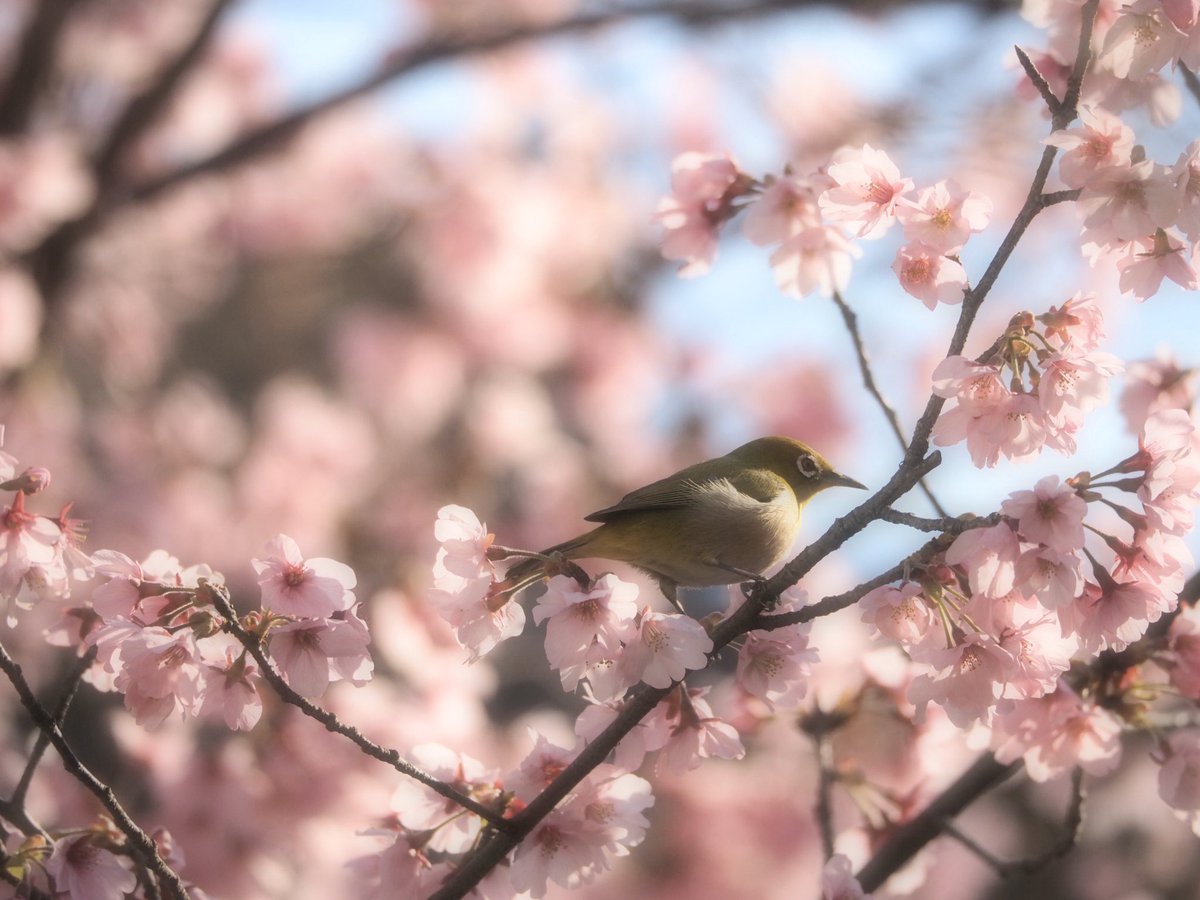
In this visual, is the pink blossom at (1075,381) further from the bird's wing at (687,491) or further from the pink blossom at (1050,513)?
the bird's wing at (687,491)

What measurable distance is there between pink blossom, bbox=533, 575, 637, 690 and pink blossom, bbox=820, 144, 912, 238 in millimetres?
733

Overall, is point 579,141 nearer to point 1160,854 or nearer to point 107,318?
point 107,318

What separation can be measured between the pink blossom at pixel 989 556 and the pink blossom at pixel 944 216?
1.60 feet

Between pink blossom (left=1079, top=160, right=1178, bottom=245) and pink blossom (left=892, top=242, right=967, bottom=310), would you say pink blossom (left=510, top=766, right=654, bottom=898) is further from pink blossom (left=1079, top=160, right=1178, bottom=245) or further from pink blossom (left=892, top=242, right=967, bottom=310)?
pink blossom (left=1079, top=160, right=1178, bottom=245)

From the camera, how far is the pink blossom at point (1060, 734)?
206 cm

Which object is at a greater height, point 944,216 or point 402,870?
point 944,216

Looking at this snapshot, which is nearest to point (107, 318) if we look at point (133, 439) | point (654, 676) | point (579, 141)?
point (133, 439)

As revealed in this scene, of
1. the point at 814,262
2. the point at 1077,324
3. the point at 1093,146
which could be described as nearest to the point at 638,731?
the point at 1077,324

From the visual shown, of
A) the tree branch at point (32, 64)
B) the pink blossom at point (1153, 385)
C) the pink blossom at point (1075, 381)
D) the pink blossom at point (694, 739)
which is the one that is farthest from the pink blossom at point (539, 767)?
the tree branch at point (32, 64)

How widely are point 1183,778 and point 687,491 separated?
44.3 inches

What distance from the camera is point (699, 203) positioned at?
2.52 m

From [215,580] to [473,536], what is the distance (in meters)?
0.40

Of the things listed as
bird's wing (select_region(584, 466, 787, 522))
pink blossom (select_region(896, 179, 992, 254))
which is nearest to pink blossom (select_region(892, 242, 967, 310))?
pink blossom (select_region(896, 179, 992, 254))

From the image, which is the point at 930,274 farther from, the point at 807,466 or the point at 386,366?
the point at 386,366
